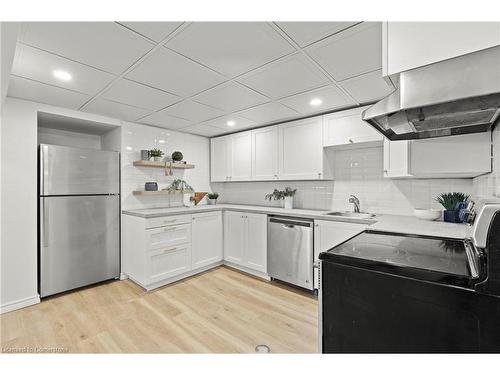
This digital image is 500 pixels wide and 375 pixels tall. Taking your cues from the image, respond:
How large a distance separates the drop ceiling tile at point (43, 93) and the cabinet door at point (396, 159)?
3080 mm

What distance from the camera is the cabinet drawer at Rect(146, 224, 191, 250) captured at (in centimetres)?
291

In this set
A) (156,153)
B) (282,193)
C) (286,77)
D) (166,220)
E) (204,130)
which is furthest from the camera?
(204,130)

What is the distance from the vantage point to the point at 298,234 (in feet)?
9.25

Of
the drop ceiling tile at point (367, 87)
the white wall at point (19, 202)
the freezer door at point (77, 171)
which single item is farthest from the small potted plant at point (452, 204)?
the white wall at point (19, 202)

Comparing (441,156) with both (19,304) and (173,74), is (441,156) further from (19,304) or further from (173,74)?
(19,304)

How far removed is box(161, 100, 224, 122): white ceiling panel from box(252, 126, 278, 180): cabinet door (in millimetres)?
829

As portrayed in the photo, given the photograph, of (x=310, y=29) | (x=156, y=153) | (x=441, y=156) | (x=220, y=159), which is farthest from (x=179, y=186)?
(x=441, y=156)

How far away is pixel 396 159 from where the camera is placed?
2402 mm

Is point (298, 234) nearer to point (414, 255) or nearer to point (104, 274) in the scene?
point (414, 255)

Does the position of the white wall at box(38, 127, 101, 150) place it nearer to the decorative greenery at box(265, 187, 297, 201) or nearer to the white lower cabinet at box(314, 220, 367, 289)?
the decorative greenery at box(265, 187, 297, 201)

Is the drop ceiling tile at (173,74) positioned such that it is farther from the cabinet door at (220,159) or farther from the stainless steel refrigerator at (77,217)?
the cabinet door at (220,159)

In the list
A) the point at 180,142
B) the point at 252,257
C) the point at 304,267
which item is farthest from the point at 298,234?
the point at 180,142

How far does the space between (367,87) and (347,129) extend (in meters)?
0.63

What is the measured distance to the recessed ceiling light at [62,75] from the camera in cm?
191
